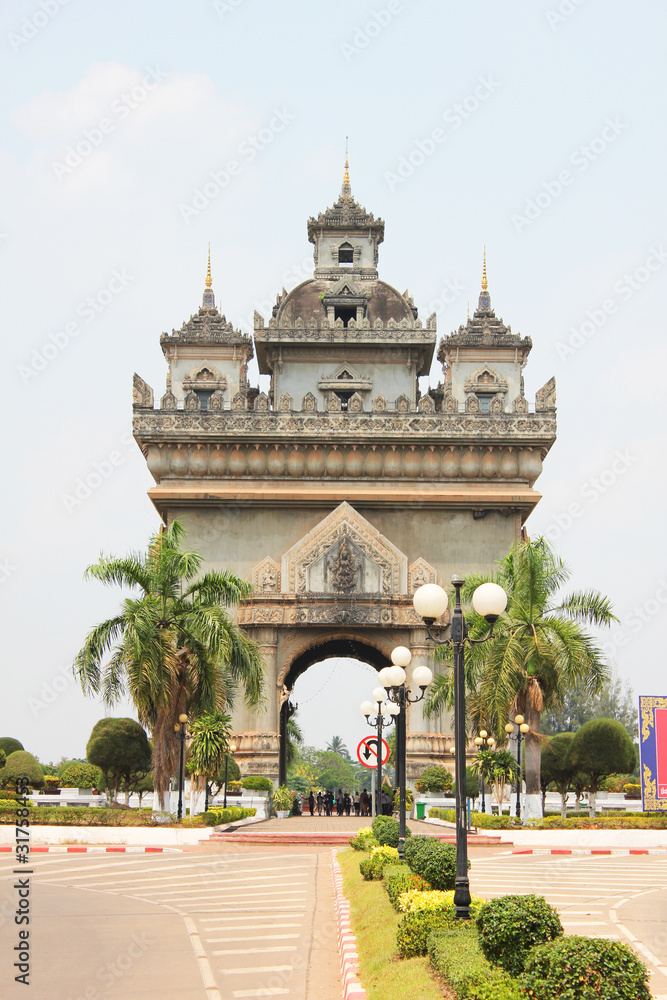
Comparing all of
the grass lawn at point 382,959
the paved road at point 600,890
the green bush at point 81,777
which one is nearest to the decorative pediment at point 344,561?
the green bush at point 81,777

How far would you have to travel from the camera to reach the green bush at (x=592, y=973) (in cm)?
610

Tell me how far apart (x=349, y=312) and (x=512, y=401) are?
7.27m

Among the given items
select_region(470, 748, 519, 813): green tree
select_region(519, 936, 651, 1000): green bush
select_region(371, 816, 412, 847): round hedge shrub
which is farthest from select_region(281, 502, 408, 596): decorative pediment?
select_region(519, 936, 651, 1000): green bush

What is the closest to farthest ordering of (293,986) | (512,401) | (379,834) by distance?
(293,986) → (379,834) → (512,401)

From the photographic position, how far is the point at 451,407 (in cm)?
4150

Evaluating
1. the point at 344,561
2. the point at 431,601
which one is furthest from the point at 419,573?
the point at 431,601

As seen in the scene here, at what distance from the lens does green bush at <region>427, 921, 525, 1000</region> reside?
277 inches

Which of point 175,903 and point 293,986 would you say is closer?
point 293,986

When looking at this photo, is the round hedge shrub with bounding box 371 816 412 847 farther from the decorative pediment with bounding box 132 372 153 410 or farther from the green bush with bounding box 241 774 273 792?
the decorative pediment with bounding box 132 372 153 410

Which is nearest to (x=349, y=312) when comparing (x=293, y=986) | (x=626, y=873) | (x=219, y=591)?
(x=219, y=591)

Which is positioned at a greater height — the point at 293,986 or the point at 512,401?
the point at 512,401

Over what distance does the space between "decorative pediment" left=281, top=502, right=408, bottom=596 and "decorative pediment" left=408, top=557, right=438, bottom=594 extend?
0.86 feet

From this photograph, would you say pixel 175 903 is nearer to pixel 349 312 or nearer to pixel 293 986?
pixel 293 986

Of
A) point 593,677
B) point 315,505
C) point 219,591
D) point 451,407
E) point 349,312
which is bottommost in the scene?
point 593,677
